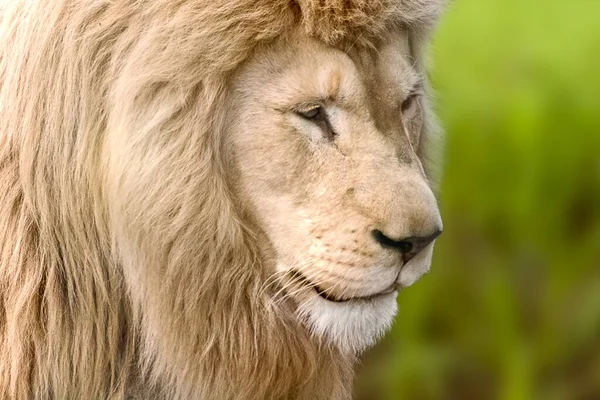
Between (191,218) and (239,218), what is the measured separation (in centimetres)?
11

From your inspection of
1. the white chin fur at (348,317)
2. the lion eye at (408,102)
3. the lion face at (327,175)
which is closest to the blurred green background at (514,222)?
the lion eye at (408,102)

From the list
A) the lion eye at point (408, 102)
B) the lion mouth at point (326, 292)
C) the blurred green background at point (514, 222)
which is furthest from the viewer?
the blurred green background at point (514, 222)

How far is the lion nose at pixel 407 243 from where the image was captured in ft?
7.64

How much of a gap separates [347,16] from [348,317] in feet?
2.16

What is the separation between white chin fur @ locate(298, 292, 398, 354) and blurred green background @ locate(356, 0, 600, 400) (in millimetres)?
2443

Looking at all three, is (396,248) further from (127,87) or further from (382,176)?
(127,87)

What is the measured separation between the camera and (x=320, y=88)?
7.78 feet

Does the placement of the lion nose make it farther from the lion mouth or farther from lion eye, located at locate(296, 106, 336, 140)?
lion eye, located at locate(296, 106, 336, 140)

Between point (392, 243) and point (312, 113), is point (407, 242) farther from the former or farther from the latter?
point (312, 113)

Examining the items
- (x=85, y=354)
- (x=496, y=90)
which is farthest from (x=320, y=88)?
(x=496, y=90)

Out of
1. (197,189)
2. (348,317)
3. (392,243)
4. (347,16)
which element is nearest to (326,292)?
(348,317)

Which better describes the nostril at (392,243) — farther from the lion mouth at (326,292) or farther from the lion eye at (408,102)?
the lion eye at (408,102)

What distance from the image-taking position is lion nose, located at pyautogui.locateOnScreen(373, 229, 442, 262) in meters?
2.33

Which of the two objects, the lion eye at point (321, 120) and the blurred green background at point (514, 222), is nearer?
the lion eye at point (321, 120)
